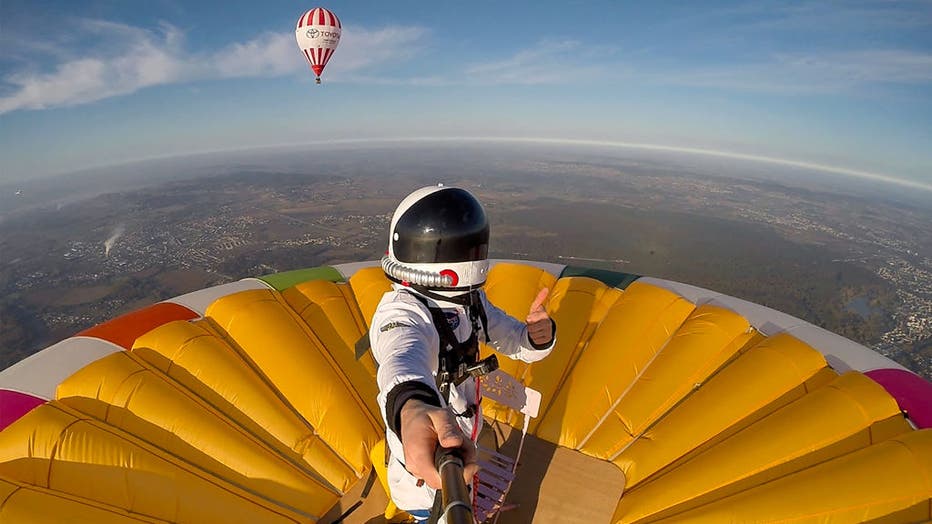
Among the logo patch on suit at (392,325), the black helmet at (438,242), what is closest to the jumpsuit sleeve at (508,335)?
the black helmet at (438,242)

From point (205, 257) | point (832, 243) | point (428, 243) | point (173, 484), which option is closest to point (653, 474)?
point (428, 243)

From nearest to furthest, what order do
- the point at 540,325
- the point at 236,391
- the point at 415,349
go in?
the point at 415,349 < the point at 540,325 < the point at 236,391

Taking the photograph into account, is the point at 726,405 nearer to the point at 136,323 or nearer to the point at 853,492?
the point at 853,492

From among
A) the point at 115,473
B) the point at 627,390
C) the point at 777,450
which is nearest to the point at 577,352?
the point at 627,390

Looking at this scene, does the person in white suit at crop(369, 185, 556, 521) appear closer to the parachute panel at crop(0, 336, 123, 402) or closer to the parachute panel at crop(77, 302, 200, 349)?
the parachute panel at crop(0, 336, 123, 402)

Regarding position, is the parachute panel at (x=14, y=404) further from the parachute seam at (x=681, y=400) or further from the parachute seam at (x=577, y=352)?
the parachute seam at (x=681, y=400)

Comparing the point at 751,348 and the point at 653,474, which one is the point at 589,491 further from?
the point at 751,348
